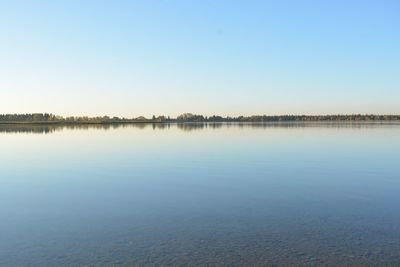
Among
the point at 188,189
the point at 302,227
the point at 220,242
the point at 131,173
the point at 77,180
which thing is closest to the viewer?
the point at 220,242

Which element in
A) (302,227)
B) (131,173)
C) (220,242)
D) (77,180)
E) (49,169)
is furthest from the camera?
(49,169)

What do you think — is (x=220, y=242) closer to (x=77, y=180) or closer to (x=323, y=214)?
(x=323, y=214)

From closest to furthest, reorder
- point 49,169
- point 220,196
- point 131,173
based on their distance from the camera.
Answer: point 220,196, point 131,173, point 49,169

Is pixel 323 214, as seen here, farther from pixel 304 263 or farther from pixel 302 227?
pixel 304 263

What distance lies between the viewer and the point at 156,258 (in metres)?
10.2

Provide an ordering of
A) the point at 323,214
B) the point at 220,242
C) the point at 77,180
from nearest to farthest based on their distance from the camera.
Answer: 1. the point at 220,242
2. the point at 323,214
3. the point at 77,180

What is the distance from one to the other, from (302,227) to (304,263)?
3.04 m

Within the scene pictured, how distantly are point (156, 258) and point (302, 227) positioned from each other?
5143 millimetres

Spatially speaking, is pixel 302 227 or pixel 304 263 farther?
pixel 302 227

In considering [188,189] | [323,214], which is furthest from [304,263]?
[188,189]

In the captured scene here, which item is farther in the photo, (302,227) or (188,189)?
(188,189)

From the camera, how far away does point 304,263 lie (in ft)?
32.3

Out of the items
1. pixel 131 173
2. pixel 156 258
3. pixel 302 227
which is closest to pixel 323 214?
pixel 302 227

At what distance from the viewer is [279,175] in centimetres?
2406
